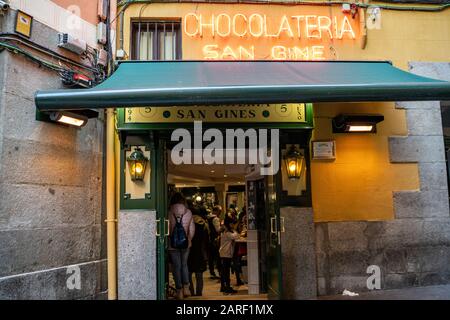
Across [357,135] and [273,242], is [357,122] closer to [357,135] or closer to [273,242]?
[357,135]

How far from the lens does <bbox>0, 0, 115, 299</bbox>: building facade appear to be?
4945mm

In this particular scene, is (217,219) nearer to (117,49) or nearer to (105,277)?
(105,277)

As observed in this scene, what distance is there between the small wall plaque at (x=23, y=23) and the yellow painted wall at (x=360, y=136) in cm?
163

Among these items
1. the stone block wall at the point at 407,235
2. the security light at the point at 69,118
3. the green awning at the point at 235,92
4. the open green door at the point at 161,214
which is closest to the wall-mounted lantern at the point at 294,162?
the stone block wall at the point at 407,235

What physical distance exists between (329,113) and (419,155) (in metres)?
1.66

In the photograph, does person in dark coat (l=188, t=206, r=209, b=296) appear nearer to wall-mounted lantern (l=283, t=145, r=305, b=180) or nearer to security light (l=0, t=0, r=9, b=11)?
wall-mounted lantern (l=283, t=145, r=305, b=180)

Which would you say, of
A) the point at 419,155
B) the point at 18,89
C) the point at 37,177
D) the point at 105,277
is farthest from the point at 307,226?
the point at 18,89

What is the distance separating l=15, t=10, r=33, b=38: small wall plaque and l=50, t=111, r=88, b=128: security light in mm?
1065

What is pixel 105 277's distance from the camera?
607 centimetres

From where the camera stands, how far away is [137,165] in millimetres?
5930

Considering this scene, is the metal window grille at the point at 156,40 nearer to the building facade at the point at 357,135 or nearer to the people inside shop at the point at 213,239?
the building facade at the point at 357,135

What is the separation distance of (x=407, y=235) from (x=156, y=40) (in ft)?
17.1

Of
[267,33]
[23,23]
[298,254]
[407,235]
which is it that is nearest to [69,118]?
[23,23]

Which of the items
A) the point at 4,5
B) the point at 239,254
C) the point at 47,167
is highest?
the point at 4,5
